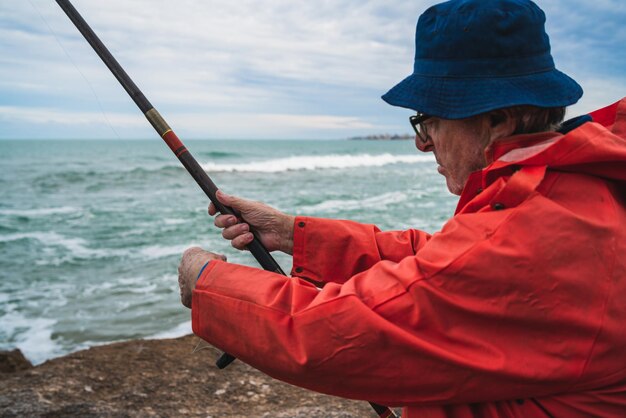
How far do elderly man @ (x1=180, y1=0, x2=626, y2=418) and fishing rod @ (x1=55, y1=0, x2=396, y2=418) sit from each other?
0.75 meters

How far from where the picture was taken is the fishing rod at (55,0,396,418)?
2422 millimetres

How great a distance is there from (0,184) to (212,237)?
778 inches

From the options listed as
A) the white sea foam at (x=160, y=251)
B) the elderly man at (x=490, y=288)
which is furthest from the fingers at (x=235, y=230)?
the white sea foam at (x=160, y=251)

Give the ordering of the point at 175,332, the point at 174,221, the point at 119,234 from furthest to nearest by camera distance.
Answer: the point at 174,221 → the point at 119,234 → the point at 175,332

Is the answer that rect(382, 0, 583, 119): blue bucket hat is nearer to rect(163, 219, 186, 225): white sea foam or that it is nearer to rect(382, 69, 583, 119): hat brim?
rect(382, 69, 583, 119): hat brim

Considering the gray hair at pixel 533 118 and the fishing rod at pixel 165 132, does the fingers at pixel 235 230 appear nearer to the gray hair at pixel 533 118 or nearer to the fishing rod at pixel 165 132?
the fishing rod at pixel 165 132

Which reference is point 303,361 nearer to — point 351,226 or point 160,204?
point 351,226

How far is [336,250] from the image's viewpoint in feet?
7.89

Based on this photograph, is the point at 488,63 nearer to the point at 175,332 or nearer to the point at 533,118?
the point at 533,118

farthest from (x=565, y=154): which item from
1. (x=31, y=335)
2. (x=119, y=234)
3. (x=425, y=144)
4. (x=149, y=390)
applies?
(x=119, y=234)

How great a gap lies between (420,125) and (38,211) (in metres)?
20.3

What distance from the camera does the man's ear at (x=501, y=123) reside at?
163 cm

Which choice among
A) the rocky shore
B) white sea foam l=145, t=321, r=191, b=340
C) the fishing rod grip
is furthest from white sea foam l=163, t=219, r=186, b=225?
the fishing rod grip

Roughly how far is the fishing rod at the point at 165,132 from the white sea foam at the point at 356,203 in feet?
51.6
